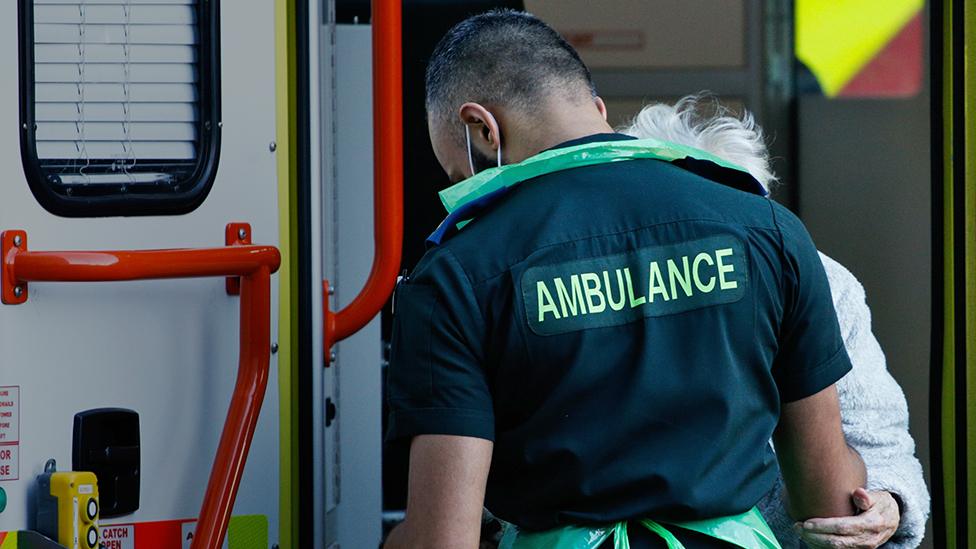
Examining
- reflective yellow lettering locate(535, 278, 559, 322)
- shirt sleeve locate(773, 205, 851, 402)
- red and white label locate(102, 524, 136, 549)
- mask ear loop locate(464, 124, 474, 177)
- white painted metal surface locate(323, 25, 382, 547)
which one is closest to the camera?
reflective yellow lettering locate(535, 278, 559, 322)

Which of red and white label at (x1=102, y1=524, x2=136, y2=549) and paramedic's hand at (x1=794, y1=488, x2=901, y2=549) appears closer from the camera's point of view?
paramedic's hand at (x1=794, y1=488, x2=901, y2=549)

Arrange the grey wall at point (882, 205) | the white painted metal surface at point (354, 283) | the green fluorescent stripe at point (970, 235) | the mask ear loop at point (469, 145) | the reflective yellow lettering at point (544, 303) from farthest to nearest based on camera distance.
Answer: the grey wall at point (882, 205) < the white painted metal surface at point (354, 283) < the green fluorescent stripe at point (970, 235) < the mask ear loop at point (469, 145) < the reflective yellow lettering at point (544, 303)

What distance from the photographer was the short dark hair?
1707 millimetres

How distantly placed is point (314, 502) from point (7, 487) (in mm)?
501

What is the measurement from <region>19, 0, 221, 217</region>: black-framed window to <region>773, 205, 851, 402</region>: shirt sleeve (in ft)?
3.21

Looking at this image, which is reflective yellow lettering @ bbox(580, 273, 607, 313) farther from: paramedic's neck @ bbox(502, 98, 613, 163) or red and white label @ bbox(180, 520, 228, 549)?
red and white label @ bbox(180, 520, 228, 549)

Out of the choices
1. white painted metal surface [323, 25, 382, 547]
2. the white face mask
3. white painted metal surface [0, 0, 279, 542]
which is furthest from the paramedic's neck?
white painted metal surface [323, 25, 382, 547]

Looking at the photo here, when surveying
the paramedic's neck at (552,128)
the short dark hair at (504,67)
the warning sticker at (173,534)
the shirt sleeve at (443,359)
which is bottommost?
the warning sticker at (173,534)

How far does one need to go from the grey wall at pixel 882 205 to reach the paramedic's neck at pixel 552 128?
2.49 m

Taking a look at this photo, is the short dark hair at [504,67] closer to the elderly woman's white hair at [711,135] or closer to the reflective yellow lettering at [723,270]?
the reflective yellow lettering at [723,270]

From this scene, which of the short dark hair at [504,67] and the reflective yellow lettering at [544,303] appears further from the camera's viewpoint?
the short dark hair at [504,67]

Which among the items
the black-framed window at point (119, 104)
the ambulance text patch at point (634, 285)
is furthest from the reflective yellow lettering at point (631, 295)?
the black-framed window at point (119, 104)

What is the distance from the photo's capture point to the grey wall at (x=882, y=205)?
3.97m

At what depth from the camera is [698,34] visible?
4.64m
